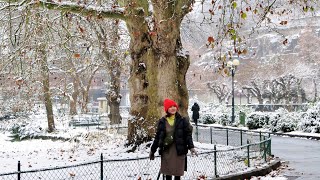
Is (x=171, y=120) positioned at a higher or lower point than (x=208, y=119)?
higher

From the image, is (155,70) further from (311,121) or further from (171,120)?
(311,121)

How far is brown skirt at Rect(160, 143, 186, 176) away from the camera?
7.66m

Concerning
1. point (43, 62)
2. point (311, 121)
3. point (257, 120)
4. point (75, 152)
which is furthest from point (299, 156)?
point (257, 120)

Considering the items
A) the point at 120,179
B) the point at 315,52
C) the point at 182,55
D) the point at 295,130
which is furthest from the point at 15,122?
the point at 315,52

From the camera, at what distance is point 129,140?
14.7 m

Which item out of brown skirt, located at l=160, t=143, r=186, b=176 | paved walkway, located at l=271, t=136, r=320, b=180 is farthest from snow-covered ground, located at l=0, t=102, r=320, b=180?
brown skirt, located at l=160, t=143, r=186, b=176

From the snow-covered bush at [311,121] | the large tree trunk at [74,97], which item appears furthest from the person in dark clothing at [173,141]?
the large tree trunk at [74,97]

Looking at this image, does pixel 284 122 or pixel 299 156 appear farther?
pixel 284 122

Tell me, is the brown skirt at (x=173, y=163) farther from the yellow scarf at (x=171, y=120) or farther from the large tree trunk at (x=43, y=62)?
the large tree trunk at (x=43, y=62)

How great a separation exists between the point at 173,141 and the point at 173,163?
0.38 m

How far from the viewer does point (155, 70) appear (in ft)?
46.6

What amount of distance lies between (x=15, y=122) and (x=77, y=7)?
21953mm

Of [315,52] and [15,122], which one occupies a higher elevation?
[315,52]

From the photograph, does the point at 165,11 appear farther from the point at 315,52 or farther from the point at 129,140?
the point at 315,52
